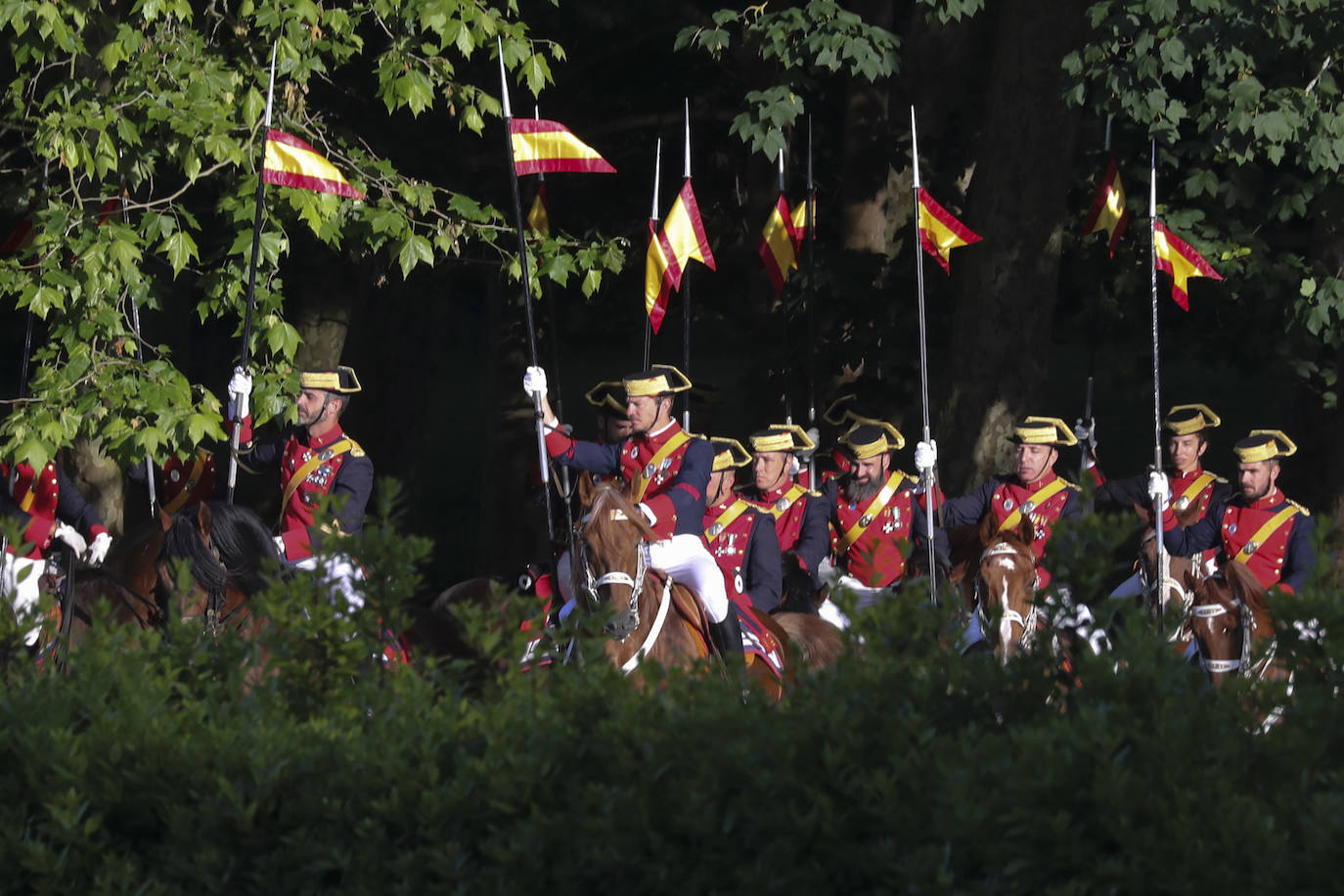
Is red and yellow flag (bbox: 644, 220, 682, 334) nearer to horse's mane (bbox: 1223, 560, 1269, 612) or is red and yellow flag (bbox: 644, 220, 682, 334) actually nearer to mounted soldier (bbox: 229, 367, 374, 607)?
mounted soldier (bbox: 229, 367, 374, 607)

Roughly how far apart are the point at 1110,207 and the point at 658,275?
309cm

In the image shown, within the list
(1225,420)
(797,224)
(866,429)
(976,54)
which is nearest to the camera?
(866,429)

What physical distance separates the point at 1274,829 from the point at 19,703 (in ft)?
9.37

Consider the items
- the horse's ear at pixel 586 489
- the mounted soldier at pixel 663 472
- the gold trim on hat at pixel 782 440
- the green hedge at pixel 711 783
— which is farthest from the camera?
the gold trim on hat at pixel 782 440

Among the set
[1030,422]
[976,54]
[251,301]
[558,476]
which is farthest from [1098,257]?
[251,301]

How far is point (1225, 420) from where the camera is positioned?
33125 mm

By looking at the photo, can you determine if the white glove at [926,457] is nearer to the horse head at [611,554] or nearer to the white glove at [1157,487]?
the white glove at [1157,487]

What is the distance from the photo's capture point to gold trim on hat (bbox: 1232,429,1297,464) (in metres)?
11.4

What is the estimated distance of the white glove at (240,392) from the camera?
1109cm

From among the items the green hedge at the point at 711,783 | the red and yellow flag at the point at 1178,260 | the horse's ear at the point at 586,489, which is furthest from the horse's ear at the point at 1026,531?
the green hedge at the point at 711,783

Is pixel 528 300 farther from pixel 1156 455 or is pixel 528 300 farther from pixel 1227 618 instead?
pixel 1227 618

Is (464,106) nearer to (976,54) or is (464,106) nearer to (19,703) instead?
(976,54)

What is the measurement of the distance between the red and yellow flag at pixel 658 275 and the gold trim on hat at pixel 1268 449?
4174mm

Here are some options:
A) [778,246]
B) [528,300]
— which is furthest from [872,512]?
[778,246]
